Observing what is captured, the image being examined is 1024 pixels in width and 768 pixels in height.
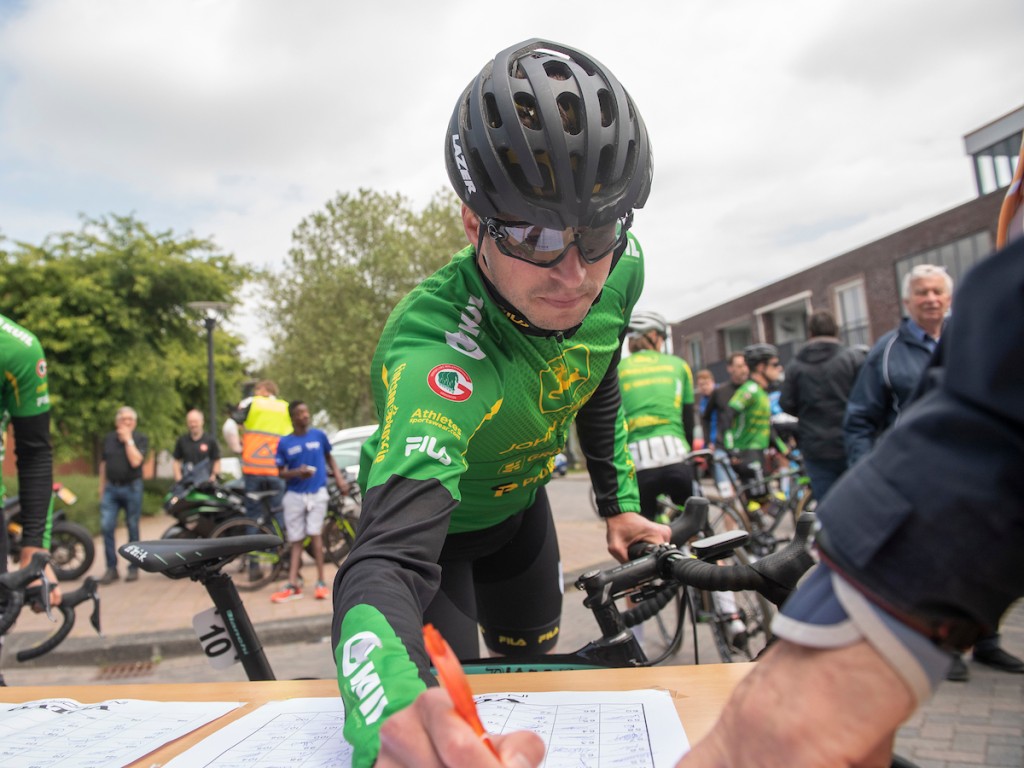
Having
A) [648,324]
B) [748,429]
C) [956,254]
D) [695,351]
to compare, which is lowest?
[748,429]

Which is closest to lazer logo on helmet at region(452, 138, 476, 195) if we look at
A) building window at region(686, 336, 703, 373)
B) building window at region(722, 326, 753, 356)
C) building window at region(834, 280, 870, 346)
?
building window at region(834, 280, 870, 346)

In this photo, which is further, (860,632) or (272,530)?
(272,530)

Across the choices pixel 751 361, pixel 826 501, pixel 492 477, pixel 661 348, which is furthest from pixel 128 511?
pixel 826 501

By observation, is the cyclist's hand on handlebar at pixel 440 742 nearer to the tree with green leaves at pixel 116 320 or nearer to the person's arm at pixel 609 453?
the person's arm at pixel 609 453

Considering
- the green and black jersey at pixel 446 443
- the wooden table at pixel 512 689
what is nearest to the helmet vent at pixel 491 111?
the green and black jersey at pixel 446 443

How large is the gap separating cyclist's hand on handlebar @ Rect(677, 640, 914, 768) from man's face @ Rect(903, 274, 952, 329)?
4.29 metres

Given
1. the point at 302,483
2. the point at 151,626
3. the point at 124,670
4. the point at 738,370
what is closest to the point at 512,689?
the point at 124,670

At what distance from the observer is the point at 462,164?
1.74 meters

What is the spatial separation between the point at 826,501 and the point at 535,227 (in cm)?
113

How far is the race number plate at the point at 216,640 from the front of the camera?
74.9 inches

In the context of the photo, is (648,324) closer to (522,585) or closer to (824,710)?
(522,585)

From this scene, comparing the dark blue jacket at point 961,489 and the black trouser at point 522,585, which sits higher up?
the dark blue jacket at point 961,489

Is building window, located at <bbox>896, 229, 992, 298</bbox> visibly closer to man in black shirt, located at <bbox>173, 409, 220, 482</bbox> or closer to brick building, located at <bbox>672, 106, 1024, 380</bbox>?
brick building, located at <bbox>672, 106, 1024, 380</bbox>

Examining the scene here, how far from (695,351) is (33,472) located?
45443 mm
